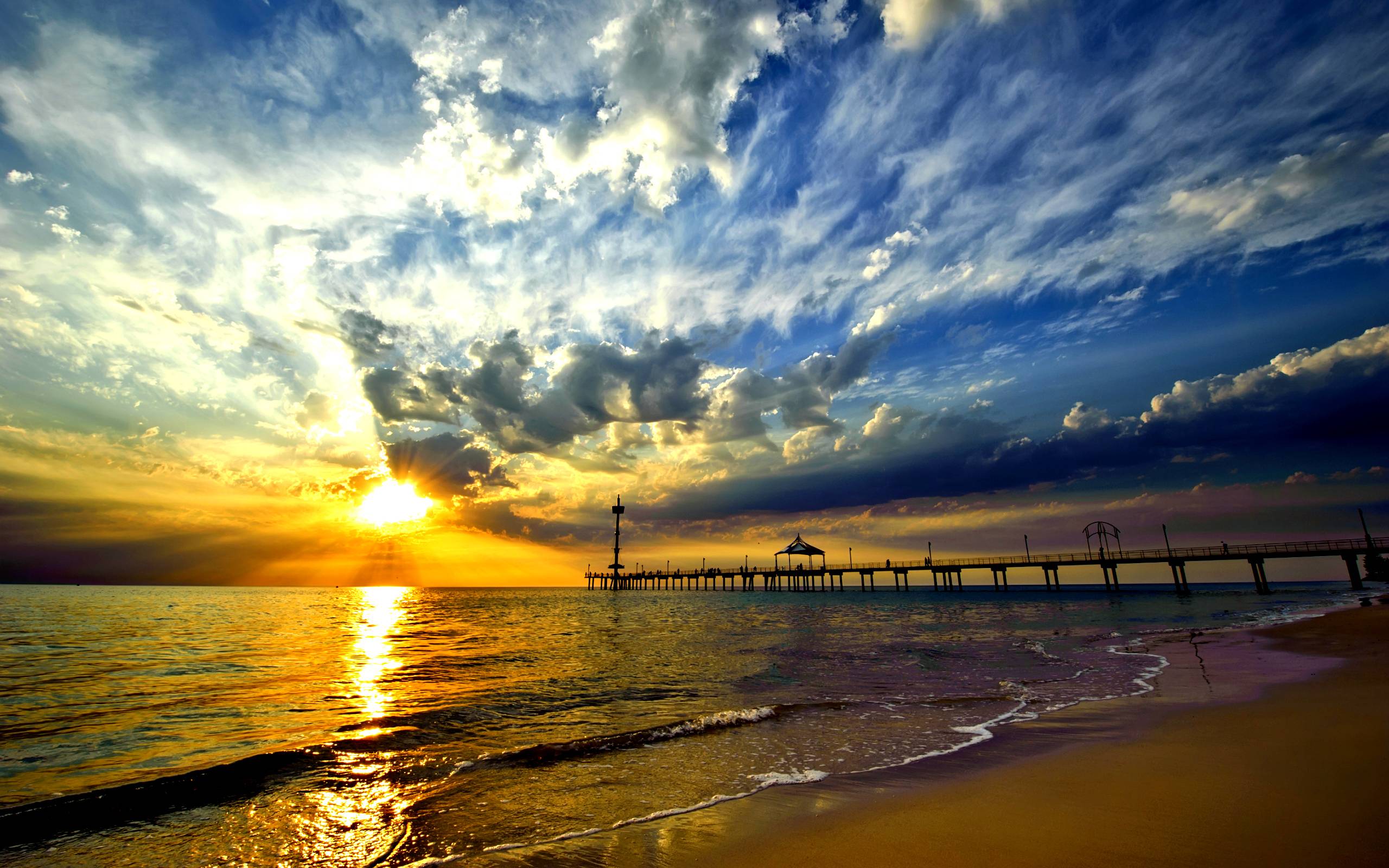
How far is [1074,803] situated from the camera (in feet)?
19.8

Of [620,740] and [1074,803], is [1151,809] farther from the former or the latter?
[620,740]

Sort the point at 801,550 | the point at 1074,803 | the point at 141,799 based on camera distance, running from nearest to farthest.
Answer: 1. the point at 1074,803
2. the point at 141,799
3. the point at 801,550

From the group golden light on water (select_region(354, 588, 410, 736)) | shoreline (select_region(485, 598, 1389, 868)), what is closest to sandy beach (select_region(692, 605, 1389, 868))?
shoreline (select_region(485, 598, 1389, 868))

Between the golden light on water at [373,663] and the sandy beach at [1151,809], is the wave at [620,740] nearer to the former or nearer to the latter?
the golden light on water at [373,663]

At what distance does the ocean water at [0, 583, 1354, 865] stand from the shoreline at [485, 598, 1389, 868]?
2.11ft

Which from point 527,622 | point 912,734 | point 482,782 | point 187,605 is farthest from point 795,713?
point 187,605

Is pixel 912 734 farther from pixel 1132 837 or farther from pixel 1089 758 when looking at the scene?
pixel 1132 837

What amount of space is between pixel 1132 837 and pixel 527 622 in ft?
136

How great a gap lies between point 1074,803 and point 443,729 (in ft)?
34.5

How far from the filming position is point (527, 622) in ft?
137

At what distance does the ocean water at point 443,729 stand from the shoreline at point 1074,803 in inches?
25.3

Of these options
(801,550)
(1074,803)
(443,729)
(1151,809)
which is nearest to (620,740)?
(443,729)

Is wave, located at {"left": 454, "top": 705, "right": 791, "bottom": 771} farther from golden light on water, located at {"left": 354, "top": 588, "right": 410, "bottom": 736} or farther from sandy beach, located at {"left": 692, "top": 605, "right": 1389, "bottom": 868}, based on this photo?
sandy beach, located at {"left": 692, "top": 605, "right": 1389, "bottom": 868}

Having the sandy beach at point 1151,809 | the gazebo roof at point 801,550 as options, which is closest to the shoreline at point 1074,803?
the sandy beach at point 1151,809
